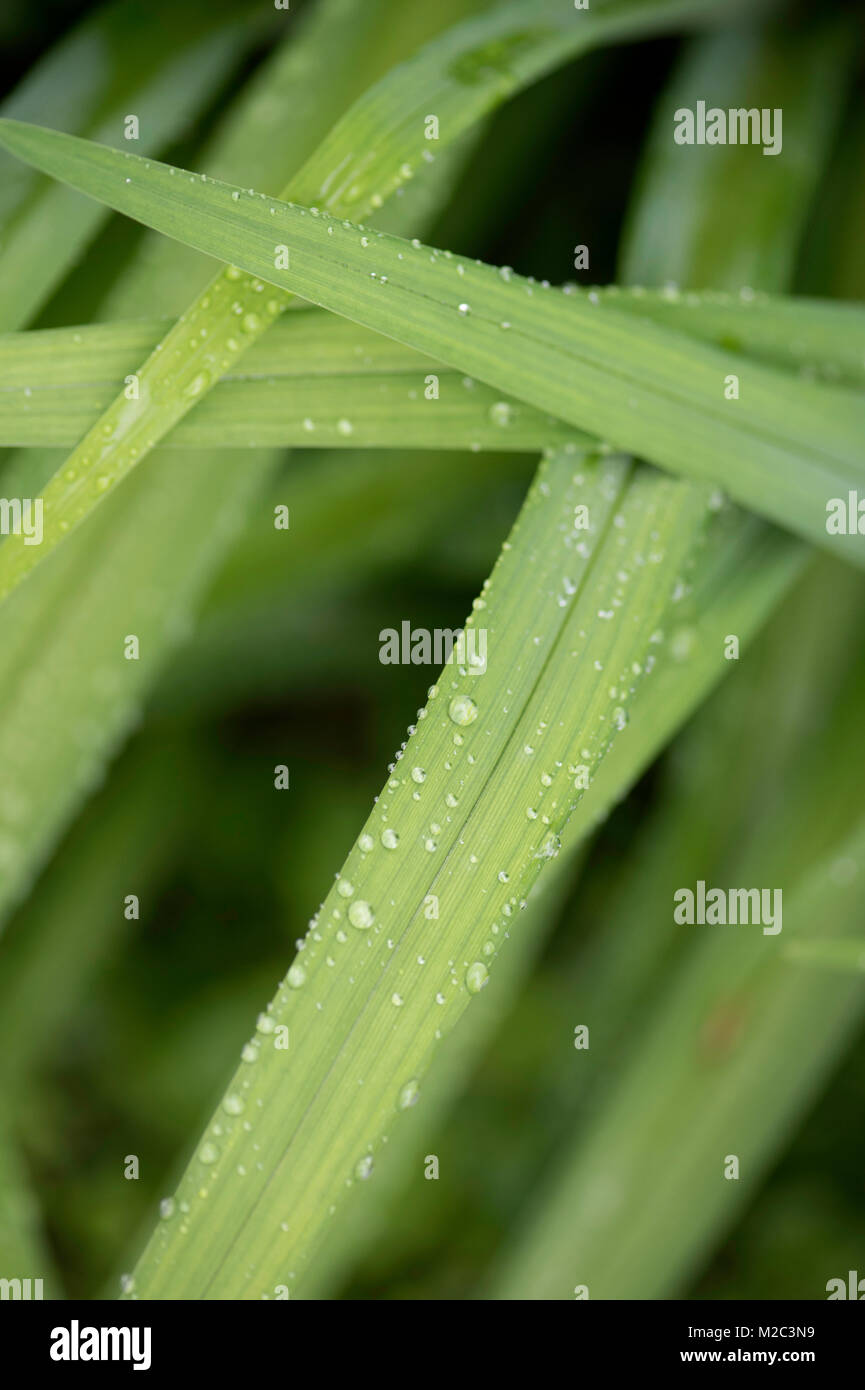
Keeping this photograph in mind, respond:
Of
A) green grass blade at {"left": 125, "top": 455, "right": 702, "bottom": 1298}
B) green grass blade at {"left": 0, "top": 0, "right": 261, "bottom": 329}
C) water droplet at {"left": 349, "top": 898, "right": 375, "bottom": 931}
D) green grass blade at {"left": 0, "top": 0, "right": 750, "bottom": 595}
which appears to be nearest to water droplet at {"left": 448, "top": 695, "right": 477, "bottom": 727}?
green grass blade at {"left": 125, "top": 455, "right": 702, "bottom": 1298}

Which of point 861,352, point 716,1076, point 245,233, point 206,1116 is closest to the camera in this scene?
point 245,233

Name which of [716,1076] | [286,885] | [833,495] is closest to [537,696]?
[833,495]

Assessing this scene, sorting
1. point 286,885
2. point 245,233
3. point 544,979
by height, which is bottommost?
point 544,979

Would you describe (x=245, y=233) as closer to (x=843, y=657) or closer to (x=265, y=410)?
(x=265, y=410)

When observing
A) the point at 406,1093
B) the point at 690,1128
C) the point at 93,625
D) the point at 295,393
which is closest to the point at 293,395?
the point at 295,393

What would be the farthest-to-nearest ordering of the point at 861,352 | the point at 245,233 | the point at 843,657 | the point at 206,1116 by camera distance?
1. the point at 206,1116
2. the point at 843,657
3. the point at 861,352
4. the point at 245,233

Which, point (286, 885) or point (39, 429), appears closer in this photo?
point (39, 429)
